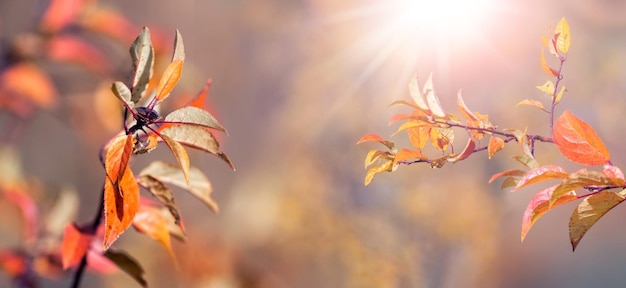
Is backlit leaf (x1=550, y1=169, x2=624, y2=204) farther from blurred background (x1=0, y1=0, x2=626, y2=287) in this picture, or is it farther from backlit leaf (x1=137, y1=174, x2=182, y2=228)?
blurred background (x1=0, y1=0, x2=626, y2=287)

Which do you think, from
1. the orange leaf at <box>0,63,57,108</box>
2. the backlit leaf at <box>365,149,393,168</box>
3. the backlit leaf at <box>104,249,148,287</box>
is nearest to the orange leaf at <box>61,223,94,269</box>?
the backlit leaf at <box>104,249,148,287</box>


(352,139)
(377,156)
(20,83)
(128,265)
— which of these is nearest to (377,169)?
(377,156)

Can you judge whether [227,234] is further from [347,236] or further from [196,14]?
[196,14]

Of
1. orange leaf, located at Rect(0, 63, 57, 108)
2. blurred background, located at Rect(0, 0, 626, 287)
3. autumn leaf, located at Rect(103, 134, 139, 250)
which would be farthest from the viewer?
blurred background, located at Rect(0, 0, 626, 287)

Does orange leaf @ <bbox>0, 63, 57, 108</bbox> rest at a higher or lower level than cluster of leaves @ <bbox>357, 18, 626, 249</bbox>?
higher

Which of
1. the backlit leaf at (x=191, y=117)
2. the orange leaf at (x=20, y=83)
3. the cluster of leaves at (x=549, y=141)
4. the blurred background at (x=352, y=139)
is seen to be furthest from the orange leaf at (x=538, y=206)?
the blurred background at (x=352, y=139)
